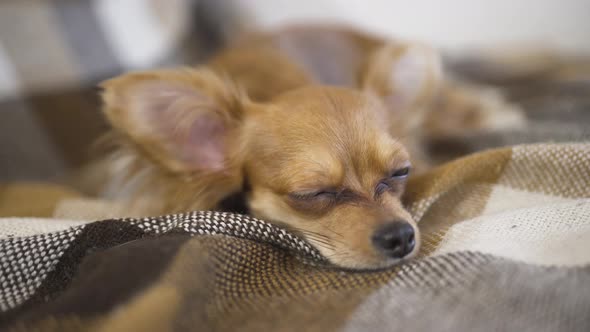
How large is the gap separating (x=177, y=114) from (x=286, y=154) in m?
0.37

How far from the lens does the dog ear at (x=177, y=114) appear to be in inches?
52.1

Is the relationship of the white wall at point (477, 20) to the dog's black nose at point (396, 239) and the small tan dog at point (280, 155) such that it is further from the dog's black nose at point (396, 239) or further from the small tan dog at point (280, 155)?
the dog's black nose at point (396, 239)

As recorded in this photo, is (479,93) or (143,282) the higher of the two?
(143,282)

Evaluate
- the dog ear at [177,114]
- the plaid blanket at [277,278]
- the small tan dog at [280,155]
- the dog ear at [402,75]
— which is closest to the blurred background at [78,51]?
the small tan dog at [280,155]

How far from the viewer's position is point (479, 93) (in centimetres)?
254

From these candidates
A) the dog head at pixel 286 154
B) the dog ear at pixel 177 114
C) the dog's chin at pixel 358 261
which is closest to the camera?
the dog's chin at pixel 358 261

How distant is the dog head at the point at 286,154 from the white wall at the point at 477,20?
1.98m

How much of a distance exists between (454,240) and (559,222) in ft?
0.76

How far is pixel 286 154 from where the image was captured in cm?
131

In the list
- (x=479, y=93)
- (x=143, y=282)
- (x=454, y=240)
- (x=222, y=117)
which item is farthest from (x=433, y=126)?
(x=143, y=282)

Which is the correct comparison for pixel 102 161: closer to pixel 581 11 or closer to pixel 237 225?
pixel 237 225

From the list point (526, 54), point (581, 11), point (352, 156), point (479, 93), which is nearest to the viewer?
point (352, 156)

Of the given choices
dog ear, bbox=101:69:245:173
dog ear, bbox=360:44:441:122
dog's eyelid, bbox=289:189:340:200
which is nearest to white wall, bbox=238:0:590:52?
dog ear, bbox=360:44:441:122

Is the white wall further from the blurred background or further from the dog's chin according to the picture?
the dog's chin
